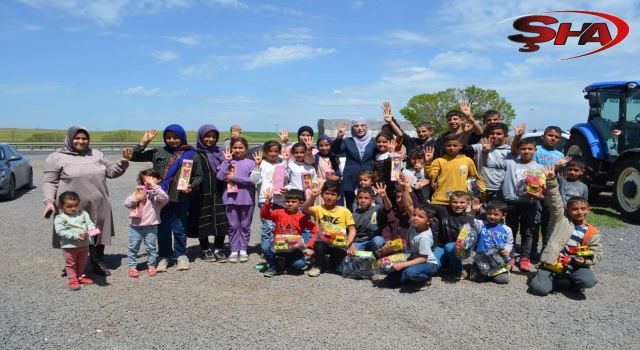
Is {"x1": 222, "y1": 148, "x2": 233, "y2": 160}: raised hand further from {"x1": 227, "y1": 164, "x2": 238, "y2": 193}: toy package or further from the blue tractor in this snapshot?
the blue tractor

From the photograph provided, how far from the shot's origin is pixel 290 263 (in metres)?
5.45

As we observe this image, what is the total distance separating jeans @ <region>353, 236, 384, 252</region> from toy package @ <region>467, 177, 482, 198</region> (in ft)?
3.80

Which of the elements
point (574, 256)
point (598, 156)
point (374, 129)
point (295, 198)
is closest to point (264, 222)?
point (295, 198)

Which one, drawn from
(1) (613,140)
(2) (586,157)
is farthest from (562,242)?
(2) (586,157)

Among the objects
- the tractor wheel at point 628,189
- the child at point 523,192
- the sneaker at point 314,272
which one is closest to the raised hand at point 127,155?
the sneaker at point 314,272

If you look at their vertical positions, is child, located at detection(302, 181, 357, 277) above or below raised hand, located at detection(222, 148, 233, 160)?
below

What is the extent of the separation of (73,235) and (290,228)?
2201 millimetres

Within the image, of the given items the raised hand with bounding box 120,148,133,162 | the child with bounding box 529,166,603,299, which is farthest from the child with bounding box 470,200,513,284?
the raised hand with bounding box 120,148,133,162

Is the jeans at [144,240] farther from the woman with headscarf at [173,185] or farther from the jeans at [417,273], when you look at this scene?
the jeans at [417,273]

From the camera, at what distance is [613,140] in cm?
978

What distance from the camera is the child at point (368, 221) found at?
5.53 m

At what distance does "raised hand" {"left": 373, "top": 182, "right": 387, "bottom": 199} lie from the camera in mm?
5328

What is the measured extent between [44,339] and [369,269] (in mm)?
3042

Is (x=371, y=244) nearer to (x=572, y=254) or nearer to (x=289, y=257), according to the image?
(x=289, y=257)
